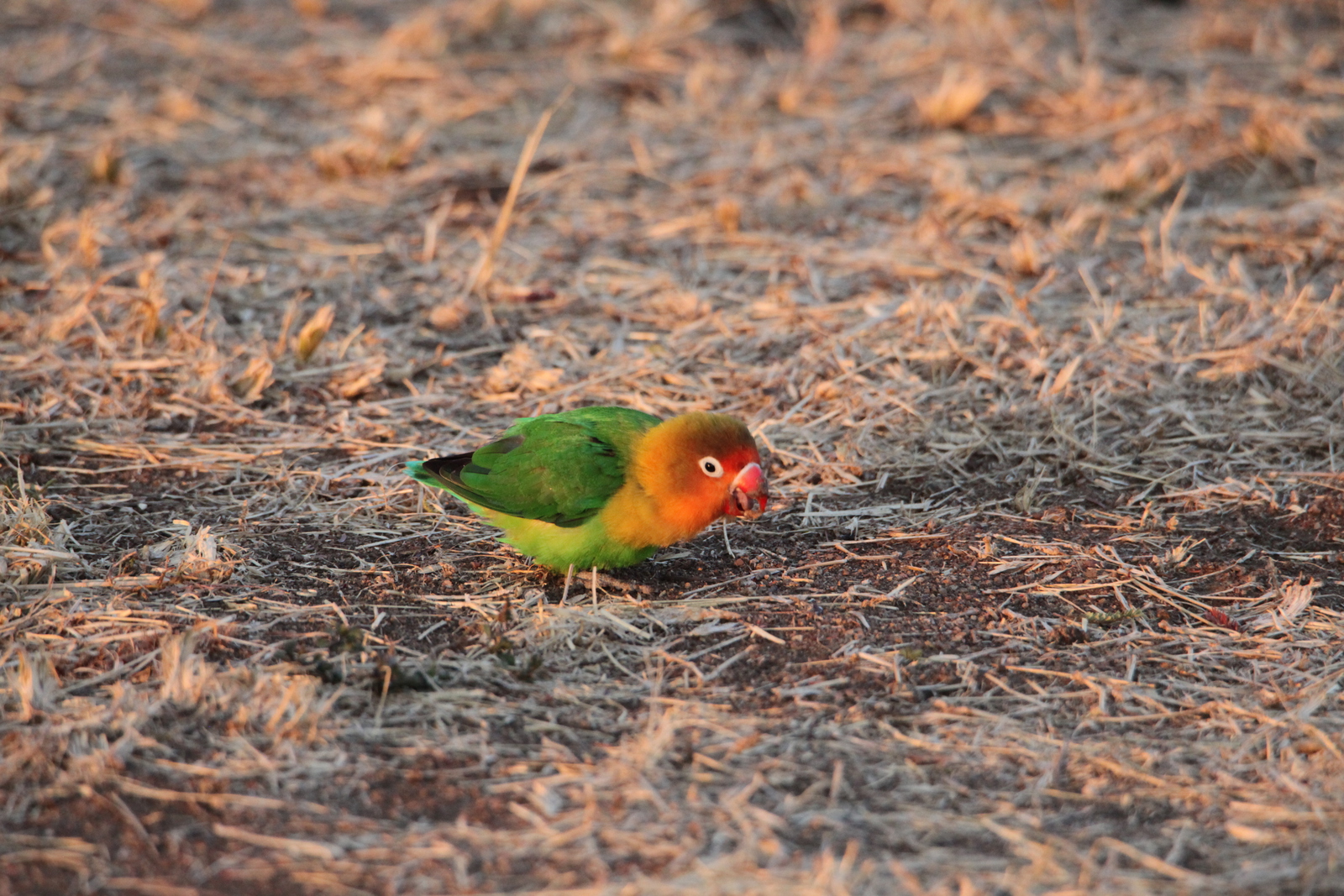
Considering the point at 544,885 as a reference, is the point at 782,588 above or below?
below

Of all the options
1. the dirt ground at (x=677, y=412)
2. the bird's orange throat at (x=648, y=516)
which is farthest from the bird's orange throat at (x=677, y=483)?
the dirt ground at (x=677, y=412)

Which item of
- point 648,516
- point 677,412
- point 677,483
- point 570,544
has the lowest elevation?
point 677,412

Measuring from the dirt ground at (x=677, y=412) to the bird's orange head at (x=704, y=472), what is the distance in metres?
0.33

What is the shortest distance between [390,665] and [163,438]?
207 cm

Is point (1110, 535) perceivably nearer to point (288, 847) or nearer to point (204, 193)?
point (288, 847)

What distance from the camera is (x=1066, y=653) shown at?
366cm

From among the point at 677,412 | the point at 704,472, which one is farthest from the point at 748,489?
the point at 677,412

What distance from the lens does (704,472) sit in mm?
3811

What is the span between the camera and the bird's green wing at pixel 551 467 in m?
3.89

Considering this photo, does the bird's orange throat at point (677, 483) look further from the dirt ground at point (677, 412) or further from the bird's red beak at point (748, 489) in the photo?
the dirt ground at point (677, 412)

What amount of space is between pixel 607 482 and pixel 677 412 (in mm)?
1241

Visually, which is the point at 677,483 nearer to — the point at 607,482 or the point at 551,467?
the point at 607,482

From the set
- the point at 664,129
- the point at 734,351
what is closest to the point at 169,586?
the point at 734,351

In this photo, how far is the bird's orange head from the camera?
150 inches
